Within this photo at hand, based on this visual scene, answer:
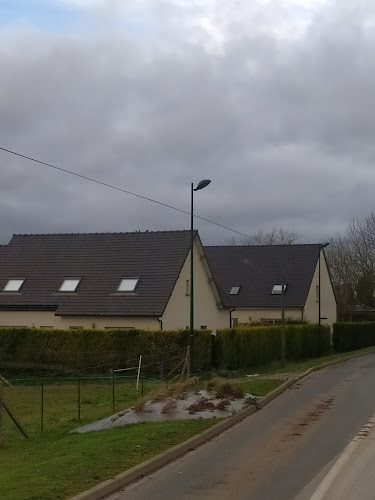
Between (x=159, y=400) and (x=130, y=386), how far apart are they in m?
7.72

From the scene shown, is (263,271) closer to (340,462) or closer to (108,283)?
(108,283)

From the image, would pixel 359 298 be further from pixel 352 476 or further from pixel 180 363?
pixel 352 476

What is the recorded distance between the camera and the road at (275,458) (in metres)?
8.97

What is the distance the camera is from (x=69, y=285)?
35344 mm

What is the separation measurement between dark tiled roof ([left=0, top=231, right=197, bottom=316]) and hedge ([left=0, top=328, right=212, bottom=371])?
9.56 ft

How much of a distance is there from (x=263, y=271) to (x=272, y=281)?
4.96ft

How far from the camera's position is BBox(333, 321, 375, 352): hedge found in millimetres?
49750

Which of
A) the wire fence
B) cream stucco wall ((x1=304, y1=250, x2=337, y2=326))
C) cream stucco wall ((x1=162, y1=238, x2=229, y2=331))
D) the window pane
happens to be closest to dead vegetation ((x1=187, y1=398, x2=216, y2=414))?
the wire fence

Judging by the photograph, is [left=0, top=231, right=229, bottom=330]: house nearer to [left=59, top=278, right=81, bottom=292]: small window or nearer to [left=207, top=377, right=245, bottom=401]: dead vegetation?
[left=59, top=278, right=81, bottom=292]: small window

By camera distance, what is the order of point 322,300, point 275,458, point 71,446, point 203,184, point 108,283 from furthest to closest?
point 322,300 < point 108,283 < point 203,184 < point 71,446 < point 275,458

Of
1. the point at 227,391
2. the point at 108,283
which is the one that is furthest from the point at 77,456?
the point at 108,283

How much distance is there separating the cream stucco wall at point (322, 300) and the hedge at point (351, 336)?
2006 millimetres

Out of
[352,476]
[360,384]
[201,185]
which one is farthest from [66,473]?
[360,384]

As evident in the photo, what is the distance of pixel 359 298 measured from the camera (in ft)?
220
